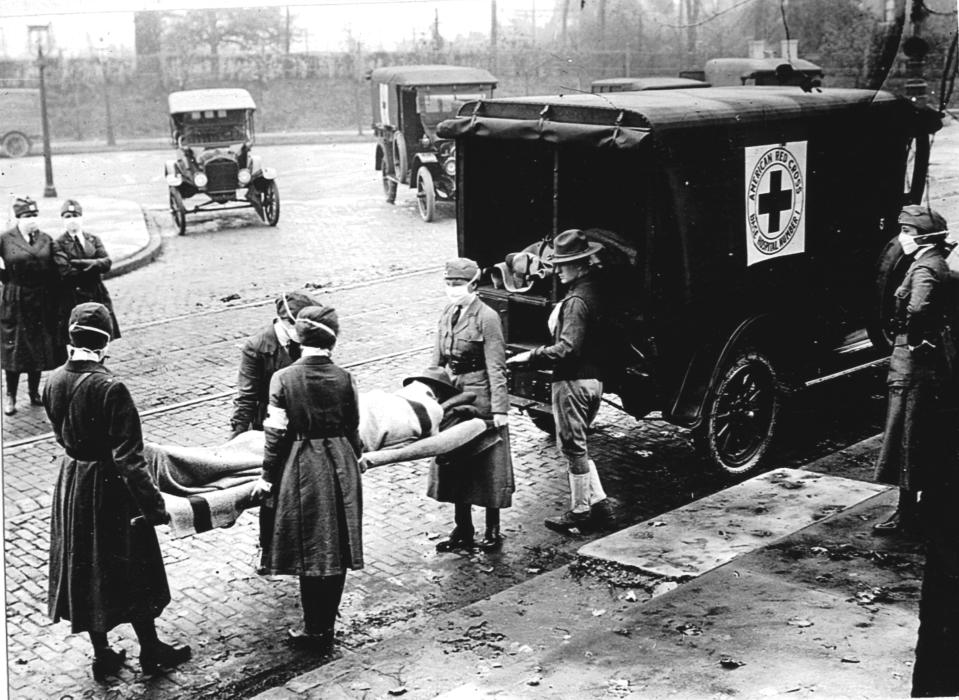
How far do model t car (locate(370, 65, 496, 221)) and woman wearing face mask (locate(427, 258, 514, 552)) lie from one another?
11.2m

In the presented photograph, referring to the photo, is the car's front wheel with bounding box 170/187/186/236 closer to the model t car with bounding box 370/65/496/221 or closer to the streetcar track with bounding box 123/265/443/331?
the streetcar track with bounding box 123/265/443/331

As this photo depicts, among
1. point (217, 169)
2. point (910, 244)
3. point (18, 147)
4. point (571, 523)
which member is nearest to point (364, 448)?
point (571, 523)

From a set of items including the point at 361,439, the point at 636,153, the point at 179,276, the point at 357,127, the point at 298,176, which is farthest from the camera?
the point at 357,127

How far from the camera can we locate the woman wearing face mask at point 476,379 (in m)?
6.21

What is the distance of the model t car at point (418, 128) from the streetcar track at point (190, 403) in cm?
779

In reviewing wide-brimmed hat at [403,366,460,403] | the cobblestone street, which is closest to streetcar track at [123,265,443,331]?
the cobblestone street

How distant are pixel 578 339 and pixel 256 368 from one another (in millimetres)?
1942

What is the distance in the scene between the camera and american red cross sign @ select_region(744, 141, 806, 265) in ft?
23.5

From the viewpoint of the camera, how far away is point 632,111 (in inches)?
257

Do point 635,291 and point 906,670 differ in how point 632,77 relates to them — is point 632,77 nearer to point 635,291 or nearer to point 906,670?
point 635,291

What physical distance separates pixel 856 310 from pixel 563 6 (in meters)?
3.29

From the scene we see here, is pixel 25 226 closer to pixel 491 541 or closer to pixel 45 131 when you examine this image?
pixel 45 131

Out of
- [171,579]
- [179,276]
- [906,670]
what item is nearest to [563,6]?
[171,579]

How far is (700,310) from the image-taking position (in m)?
7.06
